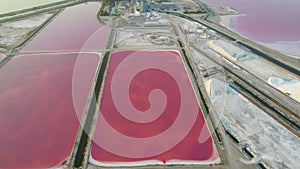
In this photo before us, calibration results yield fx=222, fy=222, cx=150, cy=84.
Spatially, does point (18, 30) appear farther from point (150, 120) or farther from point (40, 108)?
point (150, 120)

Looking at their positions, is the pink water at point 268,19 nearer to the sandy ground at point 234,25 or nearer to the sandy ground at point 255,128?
the sandy ground at point 234,25

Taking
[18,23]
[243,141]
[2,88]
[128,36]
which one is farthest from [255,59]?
[18,23]

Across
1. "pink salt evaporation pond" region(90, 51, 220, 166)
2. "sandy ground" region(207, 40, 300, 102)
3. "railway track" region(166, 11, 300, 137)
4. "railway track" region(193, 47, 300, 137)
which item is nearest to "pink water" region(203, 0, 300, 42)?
"sandy ground" region(207, 40, 300, 102)

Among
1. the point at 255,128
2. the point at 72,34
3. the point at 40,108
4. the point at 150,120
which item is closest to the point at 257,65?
the point at 255,128

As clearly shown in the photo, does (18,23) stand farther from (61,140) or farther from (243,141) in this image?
(243,141)

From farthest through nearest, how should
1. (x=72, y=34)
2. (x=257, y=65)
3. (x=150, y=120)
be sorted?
(x=72, y=34) < (x=257, y=65) < (x=150, y=120)

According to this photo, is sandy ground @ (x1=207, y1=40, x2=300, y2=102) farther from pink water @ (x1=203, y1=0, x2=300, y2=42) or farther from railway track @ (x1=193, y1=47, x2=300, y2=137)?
pink water @ (x1=203, y1=0, x2=300, y2=42)

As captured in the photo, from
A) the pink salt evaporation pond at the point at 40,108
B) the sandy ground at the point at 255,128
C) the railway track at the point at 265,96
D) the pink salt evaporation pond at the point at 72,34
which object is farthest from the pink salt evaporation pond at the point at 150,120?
the pink salt evaporation pond at the point at 72,34
